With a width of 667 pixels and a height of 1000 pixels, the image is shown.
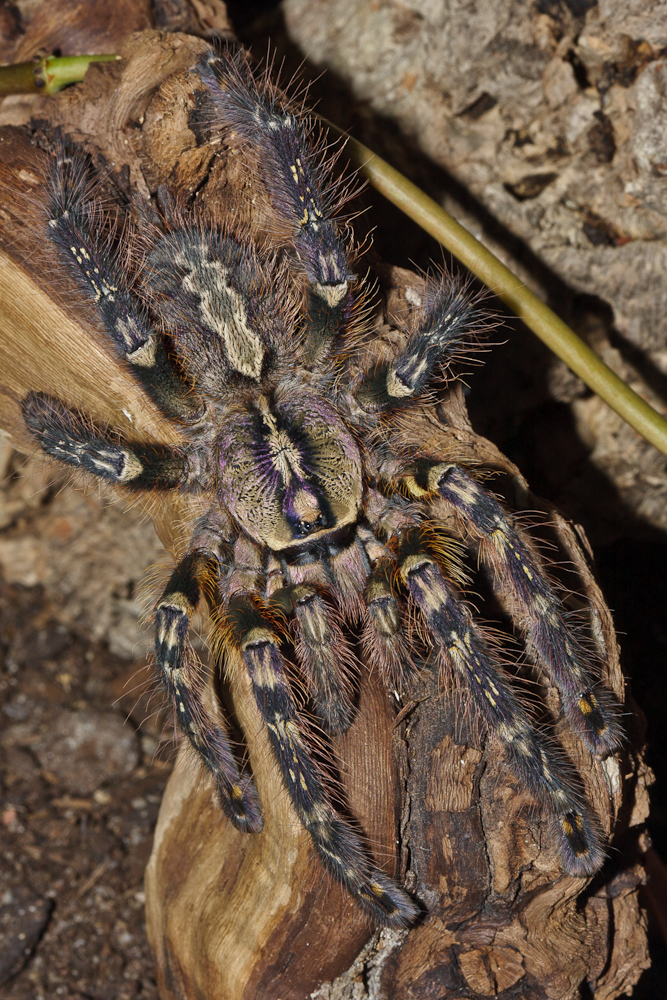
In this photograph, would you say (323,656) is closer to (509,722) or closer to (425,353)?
(509,722)

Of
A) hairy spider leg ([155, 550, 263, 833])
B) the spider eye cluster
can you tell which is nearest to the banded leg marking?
the spider eye cluster

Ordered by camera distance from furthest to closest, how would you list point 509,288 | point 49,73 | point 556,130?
1. point 556,130
2. point 509,288
3. point 49,73

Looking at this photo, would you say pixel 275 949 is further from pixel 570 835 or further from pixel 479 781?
pixel 570 835

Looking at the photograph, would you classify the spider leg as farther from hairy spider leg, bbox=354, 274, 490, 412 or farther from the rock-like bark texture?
the rock-like bark texture

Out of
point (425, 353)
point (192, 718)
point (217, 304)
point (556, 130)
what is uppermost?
point (556, 130)

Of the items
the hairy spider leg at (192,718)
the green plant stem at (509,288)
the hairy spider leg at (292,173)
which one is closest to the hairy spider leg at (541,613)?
the hairy spider leg at (292,173)

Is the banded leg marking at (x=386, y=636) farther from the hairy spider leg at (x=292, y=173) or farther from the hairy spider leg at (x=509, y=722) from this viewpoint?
the hairy spider leg at (x=292, y=173)

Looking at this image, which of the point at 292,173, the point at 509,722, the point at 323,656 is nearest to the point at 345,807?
the point at 323,656
